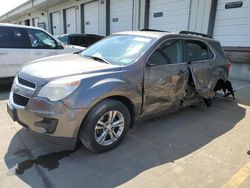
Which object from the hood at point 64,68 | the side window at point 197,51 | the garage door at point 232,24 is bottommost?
the hood at point 64,68

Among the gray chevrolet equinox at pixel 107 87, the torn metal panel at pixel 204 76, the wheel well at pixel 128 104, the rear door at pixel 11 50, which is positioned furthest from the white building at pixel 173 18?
the rear door at pixel 11 50

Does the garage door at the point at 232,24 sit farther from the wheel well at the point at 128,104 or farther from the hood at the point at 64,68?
the hood at the point at 64,68

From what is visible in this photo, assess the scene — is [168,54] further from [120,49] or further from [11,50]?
[11,50]

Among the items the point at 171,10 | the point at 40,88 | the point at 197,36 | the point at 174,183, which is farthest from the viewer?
the point at 171,10

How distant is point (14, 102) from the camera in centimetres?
318

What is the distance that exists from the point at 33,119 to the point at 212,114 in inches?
148

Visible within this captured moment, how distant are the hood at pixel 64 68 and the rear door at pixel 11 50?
3.30 meters

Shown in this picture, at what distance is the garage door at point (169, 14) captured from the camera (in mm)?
10820

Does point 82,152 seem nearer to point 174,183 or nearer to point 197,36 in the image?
point 174,183

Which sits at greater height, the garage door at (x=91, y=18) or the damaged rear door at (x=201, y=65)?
the garage door at (x=91, y=18)

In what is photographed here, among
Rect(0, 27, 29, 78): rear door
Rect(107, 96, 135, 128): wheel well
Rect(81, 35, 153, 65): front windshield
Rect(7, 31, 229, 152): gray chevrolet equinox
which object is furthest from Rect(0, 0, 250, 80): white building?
Rect(0, 27, 29, 78): rear door

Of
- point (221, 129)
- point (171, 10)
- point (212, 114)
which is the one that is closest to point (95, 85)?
point (221, 129)

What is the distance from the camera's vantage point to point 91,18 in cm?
1720

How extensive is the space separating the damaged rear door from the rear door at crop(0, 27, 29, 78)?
446 centimetres
